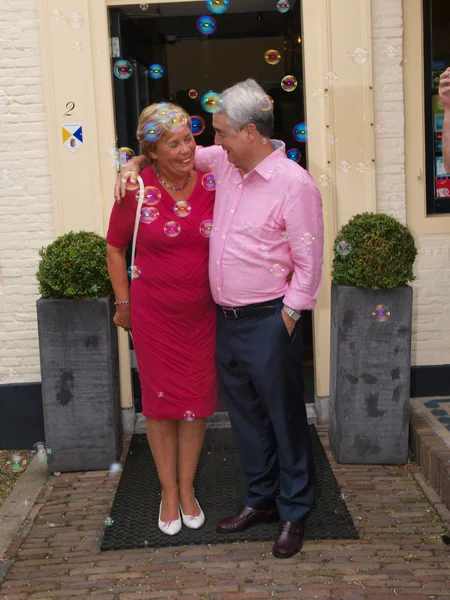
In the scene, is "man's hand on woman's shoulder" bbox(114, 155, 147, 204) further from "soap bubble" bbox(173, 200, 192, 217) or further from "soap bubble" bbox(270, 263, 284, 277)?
"soap bubble" bbox(270, 263, 284, 277)

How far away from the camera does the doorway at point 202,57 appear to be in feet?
21.0

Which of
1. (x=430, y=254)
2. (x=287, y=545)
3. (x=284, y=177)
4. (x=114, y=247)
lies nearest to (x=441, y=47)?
(x=430, y=254)

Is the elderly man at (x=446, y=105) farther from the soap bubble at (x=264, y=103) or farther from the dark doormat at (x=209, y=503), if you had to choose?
the dark doormat at (x=209, y=503)

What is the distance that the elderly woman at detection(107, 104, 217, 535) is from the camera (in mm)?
4238

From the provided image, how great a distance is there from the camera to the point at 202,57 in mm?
9828

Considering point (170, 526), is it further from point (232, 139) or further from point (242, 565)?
point (232, 139)

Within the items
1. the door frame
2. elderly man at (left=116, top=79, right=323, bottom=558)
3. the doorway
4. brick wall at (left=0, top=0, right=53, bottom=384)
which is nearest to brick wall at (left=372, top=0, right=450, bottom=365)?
the door frame

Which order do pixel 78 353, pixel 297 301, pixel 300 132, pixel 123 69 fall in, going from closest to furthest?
pixel 297 301 < pixel 78 353 < pixel 123 69 < pixel 300 132

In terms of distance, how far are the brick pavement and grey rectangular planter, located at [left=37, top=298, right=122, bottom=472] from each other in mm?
725

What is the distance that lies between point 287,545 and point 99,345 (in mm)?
2014

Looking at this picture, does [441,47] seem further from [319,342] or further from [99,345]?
[99,345]

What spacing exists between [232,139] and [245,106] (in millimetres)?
173

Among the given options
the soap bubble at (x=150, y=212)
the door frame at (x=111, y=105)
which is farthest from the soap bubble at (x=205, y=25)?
the soap bubble at (x=150, y=212)

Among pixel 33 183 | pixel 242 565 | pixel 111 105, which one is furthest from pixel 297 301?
pixel 33 183
